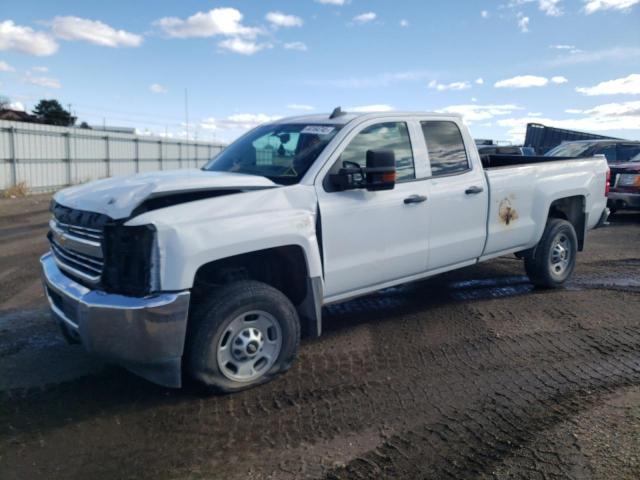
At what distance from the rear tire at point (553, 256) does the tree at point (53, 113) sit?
55.3m

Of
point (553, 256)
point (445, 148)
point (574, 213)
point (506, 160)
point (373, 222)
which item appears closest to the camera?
point (373, 222)

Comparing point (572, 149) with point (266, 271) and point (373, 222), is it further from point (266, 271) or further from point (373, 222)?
point (266, 271)

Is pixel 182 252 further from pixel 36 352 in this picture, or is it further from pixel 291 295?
pixel 36 352

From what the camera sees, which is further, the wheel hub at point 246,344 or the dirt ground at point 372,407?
the wheel hub at point 246,344

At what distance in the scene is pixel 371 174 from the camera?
4.36m

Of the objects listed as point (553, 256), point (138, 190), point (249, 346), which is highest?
point (138, 190)

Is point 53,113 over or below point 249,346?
over

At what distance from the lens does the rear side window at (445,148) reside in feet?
17.2

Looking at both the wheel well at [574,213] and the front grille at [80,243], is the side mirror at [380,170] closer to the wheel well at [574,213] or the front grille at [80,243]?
the front grille at [80,243]

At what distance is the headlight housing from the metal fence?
1802 centimetres

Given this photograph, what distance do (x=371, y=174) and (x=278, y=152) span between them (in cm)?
96

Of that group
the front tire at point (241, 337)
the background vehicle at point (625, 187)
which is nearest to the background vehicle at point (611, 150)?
the background vehicle at point (625, 187)

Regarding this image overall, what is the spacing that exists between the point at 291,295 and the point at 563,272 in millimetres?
4022

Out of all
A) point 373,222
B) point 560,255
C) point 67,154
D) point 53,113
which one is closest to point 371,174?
point 373,222
